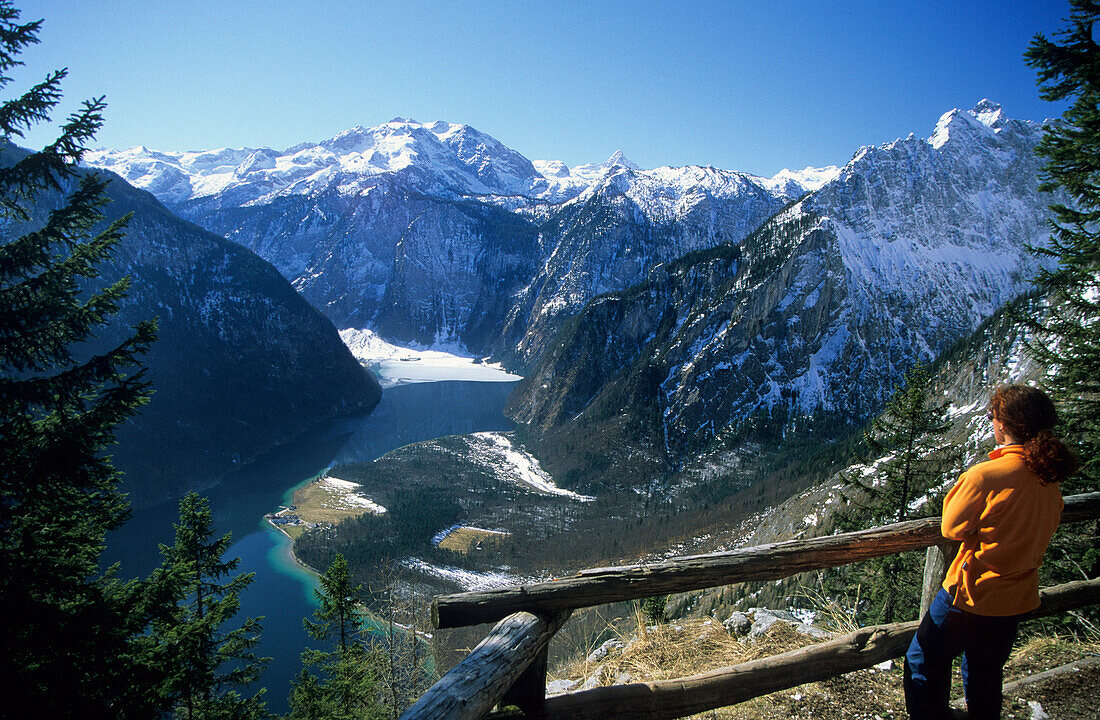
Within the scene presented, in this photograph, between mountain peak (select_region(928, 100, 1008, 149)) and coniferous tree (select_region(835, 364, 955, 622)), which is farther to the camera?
mountain peak (select_region(928, 100, 1008, 149))

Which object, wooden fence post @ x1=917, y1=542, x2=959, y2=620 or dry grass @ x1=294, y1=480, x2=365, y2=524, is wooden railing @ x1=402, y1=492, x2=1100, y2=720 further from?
dry grass @ x1=294, y1=480, x2=365, y2=524

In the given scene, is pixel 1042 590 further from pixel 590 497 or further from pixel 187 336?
pixel 187 336

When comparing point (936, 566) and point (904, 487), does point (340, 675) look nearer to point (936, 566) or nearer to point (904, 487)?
point (936, 566)

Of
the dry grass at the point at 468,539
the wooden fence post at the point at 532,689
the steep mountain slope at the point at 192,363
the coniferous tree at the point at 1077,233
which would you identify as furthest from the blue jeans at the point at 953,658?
the steep mountain slope at the point at 192,363

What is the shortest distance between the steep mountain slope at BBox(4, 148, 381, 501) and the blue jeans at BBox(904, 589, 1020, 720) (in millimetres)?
154563

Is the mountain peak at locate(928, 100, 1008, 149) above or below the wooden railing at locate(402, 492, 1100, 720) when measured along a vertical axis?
above

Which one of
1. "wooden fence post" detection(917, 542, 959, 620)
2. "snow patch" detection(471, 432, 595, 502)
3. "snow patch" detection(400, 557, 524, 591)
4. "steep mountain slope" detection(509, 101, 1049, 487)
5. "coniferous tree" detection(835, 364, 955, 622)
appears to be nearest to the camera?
"wooden fence post" detection(917, 542, 959, 620)

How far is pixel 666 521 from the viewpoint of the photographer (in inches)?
4631

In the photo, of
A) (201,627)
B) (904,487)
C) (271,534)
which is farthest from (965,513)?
(271,534)

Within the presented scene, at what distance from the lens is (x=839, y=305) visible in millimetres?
157375

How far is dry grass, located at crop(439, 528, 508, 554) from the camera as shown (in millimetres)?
99375

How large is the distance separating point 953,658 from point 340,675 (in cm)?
2069

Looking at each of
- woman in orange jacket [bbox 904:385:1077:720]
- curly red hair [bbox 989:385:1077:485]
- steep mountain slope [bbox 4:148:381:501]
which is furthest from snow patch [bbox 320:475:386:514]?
curly red hair [bbox 989:385:1077:485]

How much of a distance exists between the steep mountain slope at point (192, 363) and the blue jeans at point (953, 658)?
154563 mm
